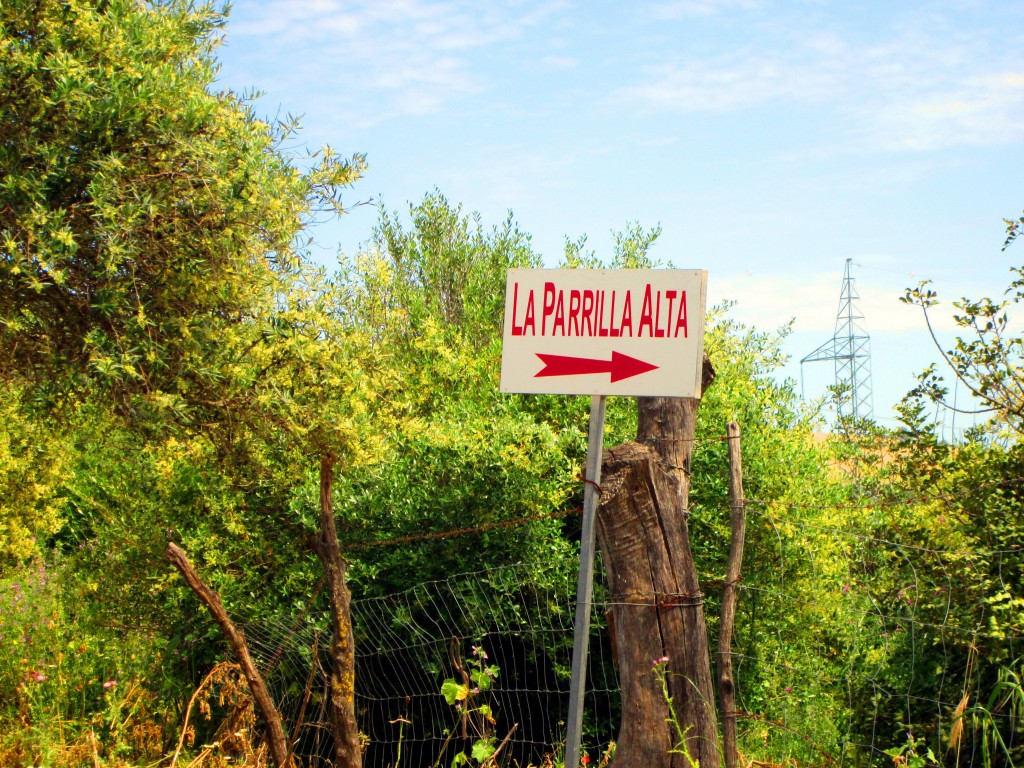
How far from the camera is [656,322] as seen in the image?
450cm

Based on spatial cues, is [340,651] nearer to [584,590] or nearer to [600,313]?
[584,590]

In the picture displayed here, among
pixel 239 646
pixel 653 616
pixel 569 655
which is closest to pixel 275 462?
pixel 239 646

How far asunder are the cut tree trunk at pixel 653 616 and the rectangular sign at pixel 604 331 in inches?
29.1

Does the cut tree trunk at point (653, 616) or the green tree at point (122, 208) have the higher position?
the green tree at point (122, 208)

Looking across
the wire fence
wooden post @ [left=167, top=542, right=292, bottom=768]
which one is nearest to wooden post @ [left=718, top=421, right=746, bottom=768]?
the wire fence

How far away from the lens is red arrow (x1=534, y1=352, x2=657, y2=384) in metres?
4.48

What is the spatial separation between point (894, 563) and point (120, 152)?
16.5 ft

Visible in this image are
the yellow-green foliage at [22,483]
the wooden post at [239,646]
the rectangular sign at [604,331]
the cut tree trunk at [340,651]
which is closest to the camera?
the rectangular sign at [604,331]

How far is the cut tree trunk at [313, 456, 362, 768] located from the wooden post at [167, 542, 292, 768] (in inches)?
12.5

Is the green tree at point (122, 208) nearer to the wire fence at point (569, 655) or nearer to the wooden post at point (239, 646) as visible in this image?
the wooden post at point (239, 646)

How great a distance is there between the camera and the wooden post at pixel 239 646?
5.57m

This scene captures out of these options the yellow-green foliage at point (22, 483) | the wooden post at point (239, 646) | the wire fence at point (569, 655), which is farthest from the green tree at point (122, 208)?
the yellow-green foliage at point (22, 483)

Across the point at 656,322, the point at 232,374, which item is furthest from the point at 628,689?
the point at 232,374

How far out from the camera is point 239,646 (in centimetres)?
557
